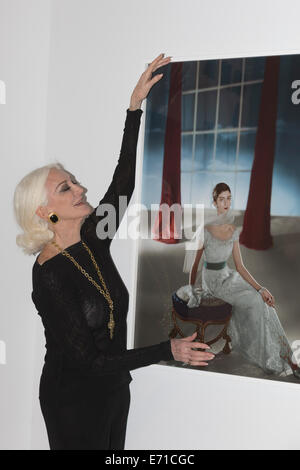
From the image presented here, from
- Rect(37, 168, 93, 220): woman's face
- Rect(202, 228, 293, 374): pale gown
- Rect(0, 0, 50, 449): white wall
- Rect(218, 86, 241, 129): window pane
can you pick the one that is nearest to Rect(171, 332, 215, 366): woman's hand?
Rect(202, 228, 293, 374): pale gown

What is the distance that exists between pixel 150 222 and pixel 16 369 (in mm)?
1017

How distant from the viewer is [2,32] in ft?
7.98

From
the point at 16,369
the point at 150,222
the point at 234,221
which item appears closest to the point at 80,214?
the point at 150,222

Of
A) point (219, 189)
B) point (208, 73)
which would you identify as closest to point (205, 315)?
point (219, 189)

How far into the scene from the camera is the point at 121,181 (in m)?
2.07

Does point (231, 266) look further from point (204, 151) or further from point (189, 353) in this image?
point (189, 353)

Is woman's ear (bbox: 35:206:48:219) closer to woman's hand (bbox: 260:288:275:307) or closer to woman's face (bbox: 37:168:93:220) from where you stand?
woman's face (bbox: 37:168:93:220)

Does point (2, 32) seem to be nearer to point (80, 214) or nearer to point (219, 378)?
point (80, 214)

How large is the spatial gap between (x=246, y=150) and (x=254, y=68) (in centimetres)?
35

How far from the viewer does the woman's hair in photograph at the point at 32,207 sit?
6.08ft

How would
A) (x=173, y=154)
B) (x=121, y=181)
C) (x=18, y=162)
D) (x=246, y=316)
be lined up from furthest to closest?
(x=18, y=162), (x=173, y=154), (x=246, y=316), (x=121, y=181)

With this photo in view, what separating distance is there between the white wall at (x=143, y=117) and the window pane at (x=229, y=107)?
159 millimetres

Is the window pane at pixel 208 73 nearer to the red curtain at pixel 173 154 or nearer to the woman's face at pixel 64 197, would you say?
the red curtain at pixel 173 154

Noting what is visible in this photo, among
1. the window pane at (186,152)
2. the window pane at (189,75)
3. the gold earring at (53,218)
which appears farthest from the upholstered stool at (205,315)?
the window pane at (189,75)
